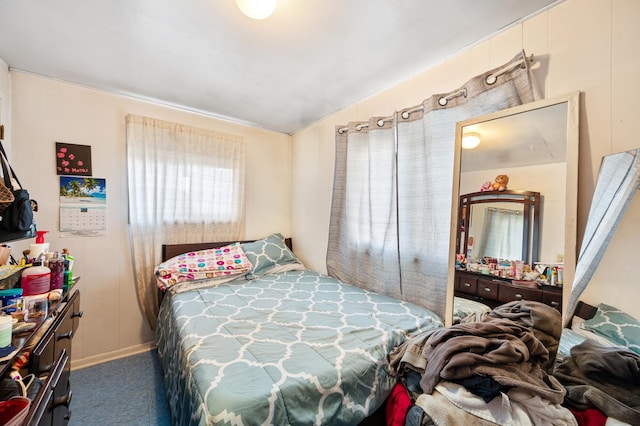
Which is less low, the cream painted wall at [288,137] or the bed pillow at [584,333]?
the cream painted wall at [288,137]

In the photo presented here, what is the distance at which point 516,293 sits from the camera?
133cm

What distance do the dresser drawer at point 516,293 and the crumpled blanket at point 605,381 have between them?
0.26m

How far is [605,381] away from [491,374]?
41cm

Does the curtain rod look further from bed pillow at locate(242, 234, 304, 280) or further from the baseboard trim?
the baseboard trim

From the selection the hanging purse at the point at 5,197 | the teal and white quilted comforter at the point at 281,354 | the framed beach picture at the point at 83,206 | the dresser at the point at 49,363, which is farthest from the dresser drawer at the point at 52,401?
the framed beach picture at the point at 83,206

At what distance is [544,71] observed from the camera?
1.35 m

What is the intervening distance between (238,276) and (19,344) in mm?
1599

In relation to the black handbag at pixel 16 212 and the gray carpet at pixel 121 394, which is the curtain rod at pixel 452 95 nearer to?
the black handbag at pixel 16 212

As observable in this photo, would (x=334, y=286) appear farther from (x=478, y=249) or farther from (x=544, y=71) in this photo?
(x=544, y=71)

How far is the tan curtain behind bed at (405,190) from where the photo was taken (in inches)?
61.9

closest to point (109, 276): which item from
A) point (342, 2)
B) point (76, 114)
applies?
point (76, 114)

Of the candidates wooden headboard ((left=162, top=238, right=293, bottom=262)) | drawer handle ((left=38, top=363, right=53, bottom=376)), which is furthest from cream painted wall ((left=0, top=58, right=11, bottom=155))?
drawer handle ((left=38, top=363, right=53, bottom=376))

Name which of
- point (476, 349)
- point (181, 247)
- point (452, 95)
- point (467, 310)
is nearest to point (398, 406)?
point (476, 349)

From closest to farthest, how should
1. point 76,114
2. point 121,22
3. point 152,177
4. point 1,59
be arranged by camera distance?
point 121,22
point 1,59
point 76,114
point 152,177
